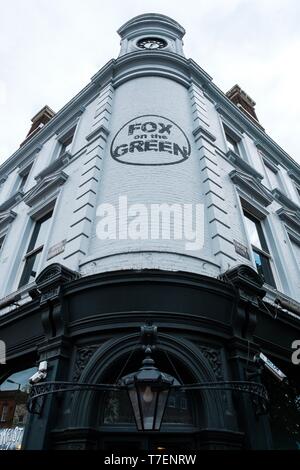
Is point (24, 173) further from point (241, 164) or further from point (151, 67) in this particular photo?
point (241, 164)

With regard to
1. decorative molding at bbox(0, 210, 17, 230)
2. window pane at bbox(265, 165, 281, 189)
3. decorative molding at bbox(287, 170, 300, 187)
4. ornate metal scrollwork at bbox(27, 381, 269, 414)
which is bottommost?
ornate metal scrollwork at bbox(27, 381, 269, 414)

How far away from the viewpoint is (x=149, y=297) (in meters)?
5.98

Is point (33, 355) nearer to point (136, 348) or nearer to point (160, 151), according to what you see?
point (136, 348)

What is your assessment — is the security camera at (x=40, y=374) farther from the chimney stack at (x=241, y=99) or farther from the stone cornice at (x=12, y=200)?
the chimney stack at (x=241, y=99)

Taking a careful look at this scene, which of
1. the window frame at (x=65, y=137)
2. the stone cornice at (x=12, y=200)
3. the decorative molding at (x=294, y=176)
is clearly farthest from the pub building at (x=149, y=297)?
the decorative molding at (x=294, y=176)

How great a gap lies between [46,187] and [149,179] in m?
4.12

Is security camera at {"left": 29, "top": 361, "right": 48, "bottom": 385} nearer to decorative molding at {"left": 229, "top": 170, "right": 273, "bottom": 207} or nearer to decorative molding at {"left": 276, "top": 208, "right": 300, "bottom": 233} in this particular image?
decorative molding at {"left": 229, "top": 170, "right": 273, "bottom": 207}

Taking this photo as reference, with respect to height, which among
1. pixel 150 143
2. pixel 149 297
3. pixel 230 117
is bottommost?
pixel 149 297

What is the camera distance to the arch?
5.17 meters

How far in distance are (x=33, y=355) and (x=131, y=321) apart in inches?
105

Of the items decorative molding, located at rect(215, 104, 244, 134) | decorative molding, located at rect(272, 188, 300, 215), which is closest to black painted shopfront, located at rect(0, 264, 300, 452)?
decorative molding, located at rect(272, 188, 300, 215)

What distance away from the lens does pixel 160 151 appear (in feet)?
29.3

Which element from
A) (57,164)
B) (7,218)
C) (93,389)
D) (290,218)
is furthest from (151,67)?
(93,389)

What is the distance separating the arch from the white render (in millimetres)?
1525
